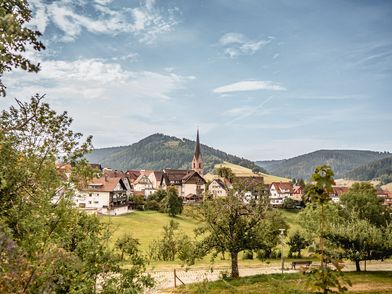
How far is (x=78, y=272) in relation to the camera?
959 centimetres

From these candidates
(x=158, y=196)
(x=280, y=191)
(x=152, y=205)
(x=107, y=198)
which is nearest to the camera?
(x=107, y=198)

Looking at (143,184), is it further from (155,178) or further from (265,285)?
(265,285)

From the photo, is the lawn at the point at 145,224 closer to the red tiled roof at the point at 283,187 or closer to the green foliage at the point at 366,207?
the green foliage at the point at 366,207

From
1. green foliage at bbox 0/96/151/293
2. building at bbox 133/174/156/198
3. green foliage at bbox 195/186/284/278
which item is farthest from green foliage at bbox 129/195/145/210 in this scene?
green foliage at bbox 0/96/151/293

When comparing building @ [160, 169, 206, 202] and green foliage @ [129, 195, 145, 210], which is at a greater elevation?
building @ [160, 169, 206, 202]

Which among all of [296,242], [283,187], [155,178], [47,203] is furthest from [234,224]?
[283,187]

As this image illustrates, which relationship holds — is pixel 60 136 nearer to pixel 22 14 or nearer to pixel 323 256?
pixel 22 14

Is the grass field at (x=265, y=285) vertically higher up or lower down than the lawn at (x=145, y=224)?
higher up

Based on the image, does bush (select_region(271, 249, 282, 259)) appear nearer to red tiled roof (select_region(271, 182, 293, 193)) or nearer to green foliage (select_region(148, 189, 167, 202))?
green foliage (select_region(148, 189, 167, 202))

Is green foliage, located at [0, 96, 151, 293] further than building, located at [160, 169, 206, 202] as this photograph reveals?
No

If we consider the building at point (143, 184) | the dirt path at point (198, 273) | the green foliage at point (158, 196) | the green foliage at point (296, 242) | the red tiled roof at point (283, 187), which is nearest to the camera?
the dirt path at point (198, 273)

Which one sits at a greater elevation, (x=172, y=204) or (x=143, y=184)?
(x=143, y=184)

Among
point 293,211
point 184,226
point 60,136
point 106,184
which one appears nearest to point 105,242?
point 60,136

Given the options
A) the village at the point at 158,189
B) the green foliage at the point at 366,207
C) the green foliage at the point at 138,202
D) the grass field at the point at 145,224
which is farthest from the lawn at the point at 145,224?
the green foliage at the point at 366,207
